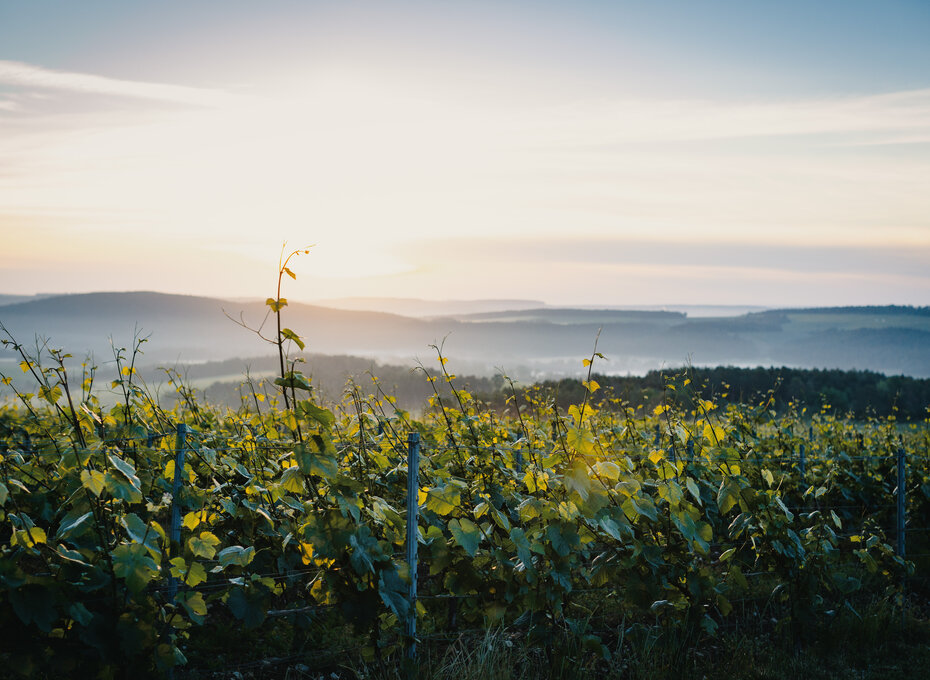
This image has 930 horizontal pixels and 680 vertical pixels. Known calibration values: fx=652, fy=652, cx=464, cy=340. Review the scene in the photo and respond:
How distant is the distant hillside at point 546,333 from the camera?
59.2 m

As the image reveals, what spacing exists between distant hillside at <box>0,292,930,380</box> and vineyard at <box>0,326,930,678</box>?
76.9 ft

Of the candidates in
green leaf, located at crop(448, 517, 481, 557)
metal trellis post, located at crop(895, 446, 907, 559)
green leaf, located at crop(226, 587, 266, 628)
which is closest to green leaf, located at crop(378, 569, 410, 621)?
green leaf, located at crop(448, 517, 481, 557)

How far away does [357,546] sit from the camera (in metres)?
3.64

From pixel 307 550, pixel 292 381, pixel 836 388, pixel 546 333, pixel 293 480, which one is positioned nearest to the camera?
pixel 292 381

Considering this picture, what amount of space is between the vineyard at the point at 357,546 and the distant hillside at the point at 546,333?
23.4 m

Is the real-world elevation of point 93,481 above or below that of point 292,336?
below

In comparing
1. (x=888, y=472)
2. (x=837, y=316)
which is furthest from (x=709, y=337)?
(x=888, y=472)

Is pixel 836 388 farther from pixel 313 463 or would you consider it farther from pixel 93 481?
pixel 93 481

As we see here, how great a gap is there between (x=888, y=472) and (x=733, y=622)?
13.8 feet

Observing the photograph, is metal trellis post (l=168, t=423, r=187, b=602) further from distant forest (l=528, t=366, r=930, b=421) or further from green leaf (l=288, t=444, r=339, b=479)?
distant forest (l=528, t=366, r=930, b=421)

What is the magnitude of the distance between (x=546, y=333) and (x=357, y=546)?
9028cm

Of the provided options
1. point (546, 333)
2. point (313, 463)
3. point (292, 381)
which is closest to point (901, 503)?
point (313, 463)

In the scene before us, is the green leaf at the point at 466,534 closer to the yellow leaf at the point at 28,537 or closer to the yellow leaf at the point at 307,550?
the yellow leaf at the point at 307,550

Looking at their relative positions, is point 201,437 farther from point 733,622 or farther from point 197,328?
point 197,328
